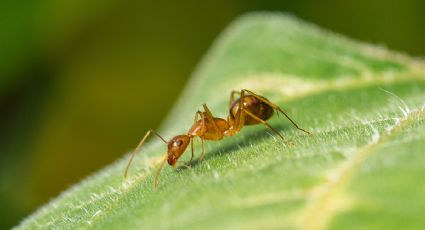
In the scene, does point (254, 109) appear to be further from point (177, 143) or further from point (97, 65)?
point (97, 65)

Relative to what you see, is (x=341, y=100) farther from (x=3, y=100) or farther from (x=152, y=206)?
(x=3, y=100)

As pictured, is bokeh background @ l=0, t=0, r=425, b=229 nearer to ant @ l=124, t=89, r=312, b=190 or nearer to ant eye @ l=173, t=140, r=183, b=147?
ant @ l=124, t=89, r=312, b=190

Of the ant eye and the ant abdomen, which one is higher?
the ant abdomen

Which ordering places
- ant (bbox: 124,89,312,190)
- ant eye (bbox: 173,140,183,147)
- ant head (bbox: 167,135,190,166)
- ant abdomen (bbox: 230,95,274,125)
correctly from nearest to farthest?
ant head (bbox: 167,135,190,166) < ant eye (bbox: 173,140,183,147) < ant (bbox: 124,89,312,190) < ant abdomen (bbox: 230,95,274,125)

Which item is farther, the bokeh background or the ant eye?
the bokeh background

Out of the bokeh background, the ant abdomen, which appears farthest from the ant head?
the bokeh background

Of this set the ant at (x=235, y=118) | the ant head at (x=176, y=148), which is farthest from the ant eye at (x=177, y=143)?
the ant at (x=235, y=118)

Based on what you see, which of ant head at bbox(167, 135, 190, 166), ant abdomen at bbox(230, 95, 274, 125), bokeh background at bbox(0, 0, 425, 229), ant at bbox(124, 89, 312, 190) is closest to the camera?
ant head at bbox(167, 135, 190, 166)
